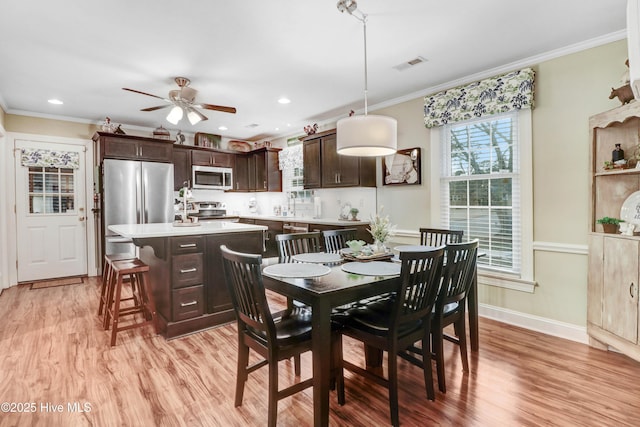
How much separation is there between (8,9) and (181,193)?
1.80 meters

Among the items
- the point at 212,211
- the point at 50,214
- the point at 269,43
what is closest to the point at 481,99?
the point at 269,43

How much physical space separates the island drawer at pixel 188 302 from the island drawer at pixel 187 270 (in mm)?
55

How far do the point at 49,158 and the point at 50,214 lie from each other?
2.76ft

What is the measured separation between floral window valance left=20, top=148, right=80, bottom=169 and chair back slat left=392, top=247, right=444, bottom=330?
18.0 feet

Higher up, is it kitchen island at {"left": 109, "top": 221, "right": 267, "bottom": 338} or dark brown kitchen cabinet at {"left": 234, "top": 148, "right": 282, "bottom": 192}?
dark brown kitchen cabinet at {"left": 234, "top": 148, "right": 282, "bottom": 192}

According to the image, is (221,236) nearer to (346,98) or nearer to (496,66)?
(346,98)

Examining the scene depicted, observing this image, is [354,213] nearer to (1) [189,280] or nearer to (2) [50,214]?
(1) [189,280]

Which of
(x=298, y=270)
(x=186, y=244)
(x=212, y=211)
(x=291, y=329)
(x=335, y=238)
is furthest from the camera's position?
(x=212, y=211)

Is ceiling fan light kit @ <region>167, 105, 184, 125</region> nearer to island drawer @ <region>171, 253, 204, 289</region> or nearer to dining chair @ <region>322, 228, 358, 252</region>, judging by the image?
island drawer @ <region>171, 253, 204, 289</region>

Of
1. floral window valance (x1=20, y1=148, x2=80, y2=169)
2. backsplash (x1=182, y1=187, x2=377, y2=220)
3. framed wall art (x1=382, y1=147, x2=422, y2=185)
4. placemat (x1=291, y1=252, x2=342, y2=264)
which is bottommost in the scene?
placemat (x1=291, y1=252, x2=342, y2=264)

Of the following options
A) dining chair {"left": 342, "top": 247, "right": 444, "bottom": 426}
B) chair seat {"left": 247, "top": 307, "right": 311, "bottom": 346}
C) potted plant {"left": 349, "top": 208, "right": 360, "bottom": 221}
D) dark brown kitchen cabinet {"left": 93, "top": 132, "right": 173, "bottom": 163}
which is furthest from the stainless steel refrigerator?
dining chair {"left": 342, "top": 247, "right": 444, "bottom": 426}

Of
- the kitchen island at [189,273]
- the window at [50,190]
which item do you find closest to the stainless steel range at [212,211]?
the window at [50,190]

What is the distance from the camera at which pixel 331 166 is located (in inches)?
184

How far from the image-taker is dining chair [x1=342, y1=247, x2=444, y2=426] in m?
1.72
